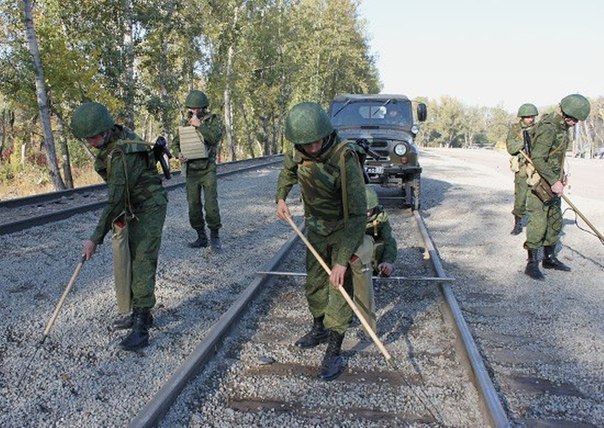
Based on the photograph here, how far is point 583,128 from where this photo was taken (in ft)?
233

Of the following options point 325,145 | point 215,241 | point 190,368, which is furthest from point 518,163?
point 190,368

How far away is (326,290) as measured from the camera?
3764mm

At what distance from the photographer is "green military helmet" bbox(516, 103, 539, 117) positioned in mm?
7934

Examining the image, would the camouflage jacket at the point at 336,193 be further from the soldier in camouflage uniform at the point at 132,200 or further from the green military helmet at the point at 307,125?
the soldier in camouflage uniform at the point at 132,200

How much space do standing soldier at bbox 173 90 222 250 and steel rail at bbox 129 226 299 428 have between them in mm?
1964

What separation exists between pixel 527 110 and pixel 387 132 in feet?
8.56

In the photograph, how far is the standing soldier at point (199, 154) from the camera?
20.7 feet

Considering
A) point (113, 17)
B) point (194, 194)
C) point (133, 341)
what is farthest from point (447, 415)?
point (113, 17)

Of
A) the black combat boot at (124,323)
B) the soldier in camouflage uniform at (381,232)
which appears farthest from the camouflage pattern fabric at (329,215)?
the black combat boot at (124,323)

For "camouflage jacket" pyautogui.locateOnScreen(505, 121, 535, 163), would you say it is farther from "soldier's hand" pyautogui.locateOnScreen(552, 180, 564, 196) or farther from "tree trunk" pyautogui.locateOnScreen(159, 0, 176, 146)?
"tree trunk" pyautogui.locateOnScreen(159, 0, 176, 146)

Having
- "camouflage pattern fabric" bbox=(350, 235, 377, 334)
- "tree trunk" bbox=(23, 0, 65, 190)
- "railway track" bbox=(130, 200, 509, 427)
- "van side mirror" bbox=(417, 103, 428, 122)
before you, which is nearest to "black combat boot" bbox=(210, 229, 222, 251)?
"railway track" bbox=(130, 200, 509, 427)

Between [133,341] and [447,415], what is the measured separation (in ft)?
7.44

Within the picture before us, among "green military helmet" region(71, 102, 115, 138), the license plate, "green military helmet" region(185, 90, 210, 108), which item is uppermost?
"green military helmet" region(185, 90, 210, 108)

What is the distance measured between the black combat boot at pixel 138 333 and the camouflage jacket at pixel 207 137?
2876 mm
